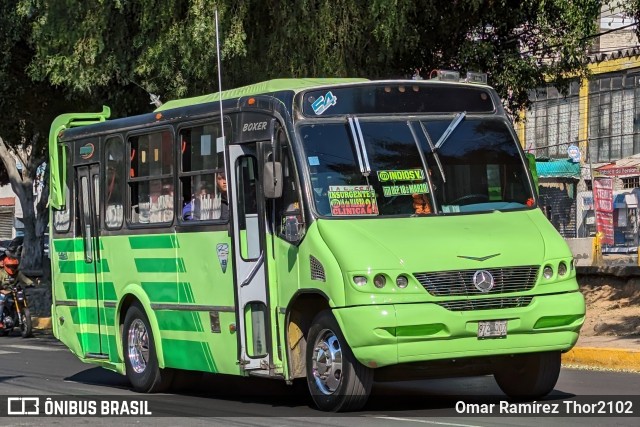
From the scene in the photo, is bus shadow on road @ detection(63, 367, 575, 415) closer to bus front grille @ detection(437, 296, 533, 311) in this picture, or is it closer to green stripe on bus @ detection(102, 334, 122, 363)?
green stripe on bus @ detection(102, 334, 122, 363)

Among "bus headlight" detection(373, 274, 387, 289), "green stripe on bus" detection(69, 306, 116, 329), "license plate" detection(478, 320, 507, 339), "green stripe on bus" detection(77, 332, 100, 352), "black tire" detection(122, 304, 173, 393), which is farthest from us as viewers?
"green stripe on bus" detection(77, 332, 100, 352)

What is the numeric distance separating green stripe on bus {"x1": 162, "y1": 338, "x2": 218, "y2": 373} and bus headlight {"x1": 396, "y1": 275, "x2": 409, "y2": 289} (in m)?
2.63

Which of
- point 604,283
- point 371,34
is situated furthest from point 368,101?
point 604,283

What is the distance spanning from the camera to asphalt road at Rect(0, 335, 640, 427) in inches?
388

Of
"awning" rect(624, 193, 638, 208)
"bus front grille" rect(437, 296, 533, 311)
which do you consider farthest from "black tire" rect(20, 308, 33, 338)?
"awning" rect(624, 193, 638, 208)

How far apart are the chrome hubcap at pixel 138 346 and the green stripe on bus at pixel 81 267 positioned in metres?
0.76

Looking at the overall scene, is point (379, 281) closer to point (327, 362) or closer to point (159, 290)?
point (327, 362)

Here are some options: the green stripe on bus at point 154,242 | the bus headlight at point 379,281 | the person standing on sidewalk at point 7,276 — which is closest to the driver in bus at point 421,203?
the bus headlight at point 379,281

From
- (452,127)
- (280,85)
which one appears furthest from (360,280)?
(280,85)

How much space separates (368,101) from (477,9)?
8.39 metres

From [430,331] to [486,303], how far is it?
52 cm

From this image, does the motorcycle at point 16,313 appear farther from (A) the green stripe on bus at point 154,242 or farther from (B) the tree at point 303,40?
(A) the green stripe on bus at point 154,242

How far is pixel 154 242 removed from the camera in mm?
12688

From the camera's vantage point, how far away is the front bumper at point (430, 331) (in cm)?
965
